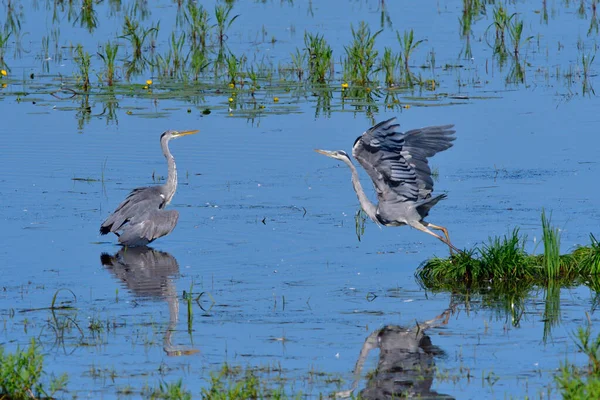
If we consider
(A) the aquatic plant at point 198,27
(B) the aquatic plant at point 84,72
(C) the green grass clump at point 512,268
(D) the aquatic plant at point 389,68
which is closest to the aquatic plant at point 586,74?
(D) the aquatic plant at point 389,68

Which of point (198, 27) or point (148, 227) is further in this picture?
point (198, 27)

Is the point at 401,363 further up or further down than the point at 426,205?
further down

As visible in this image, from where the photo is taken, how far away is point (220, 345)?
27.6 ft

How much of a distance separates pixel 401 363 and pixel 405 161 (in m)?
3.06

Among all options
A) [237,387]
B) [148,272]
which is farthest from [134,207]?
[237,387]

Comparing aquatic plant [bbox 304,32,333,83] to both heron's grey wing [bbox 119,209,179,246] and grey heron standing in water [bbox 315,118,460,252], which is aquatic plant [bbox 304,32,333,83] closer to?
heron's grey wing [bbox 119,209,179,246]

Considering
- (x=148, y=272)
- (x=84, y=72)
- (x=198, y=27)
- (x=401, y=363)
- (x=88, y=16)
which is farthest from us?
(x=88, y=16)

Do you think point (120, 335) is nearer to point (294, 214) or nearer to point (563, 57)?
point (294, 214)

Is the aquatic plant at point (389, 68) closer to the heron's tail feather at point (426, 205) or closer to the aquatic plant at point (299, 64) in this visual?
the aquatic plant at point (299, 64)

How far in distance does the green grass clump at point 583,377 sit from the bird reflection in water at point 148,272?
284 centimetres

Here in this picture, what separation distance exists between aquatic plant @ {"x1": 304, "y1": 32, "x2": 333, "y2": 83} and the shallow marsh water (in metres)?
0.36

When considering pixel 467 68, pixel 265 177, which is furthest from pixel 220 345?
pixel 467 68

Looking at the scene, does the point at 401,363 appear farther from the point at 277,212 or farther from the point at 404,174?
the point at 277,212

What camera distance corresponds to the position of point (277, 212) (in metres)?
12.9
